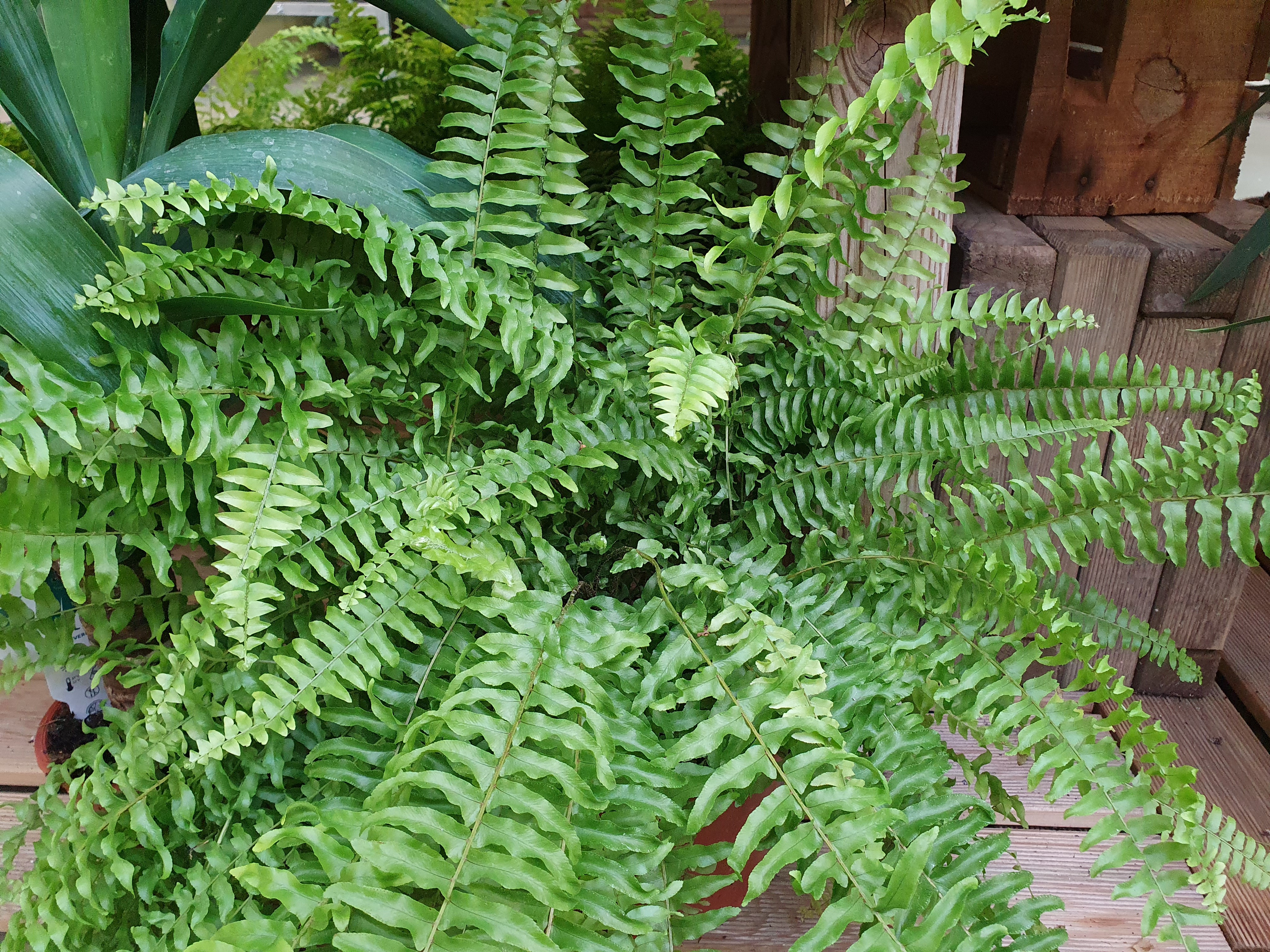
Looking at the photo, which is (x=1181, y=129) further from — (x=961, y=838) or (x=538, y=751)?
Answer: (x=538, y=751)

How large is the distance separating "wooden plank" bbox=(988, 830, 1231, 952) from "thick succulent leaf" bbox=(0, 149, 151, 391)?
1.31m

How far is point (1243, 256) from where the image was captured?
1173 mm

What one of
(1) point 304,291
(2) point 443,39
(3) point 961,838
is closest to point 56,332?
(1) point 304,291

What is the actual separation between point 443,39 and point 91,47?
0.43 meters

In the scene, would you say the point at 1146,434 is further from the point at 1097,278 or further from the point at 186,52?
the point at 186,52

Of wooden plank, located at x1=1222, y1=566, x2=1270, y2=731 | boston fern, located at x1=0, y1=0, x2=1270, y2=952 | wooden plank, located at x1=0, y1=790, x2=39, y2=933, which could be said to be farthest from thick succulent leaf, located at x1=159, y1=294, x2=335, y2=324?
wooden plank, located at x1=1222, y1=566, x2=1270, y2=731

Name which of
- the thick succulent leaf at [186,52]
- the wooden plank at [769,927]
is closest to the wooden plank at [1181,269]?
the wooden plank at [769,927]

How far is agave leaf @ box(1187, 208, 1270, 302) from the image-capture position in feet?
3.79

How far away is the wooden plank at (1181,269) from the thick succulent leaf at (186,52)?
132 centimetres

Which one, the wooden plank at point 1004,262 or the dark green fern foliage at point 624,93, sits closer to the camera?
the wooden plank at point 1004,262

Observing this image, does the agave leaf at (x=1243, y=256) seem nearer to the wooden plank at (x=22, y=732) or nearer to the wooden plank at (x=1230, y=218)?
the wooden plank at (x=1230, y=218)

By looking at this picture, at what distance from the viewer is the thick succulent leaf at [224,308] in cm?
83

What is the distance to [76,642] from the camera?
1.03 m

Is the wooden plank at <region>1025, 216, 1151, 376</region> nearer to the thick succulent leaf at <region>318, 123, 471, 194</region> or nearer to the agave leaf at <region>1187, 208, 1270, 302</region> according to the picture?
the agave leaf at <region>1187, 208, 1270, 302</region>
